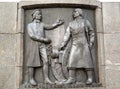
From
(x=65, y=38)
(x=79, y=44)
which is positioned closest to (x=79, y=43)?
(x=79, y=44)

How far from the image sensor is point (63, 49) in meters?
5.59

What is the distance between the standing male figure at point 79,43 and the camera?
17.9 ft

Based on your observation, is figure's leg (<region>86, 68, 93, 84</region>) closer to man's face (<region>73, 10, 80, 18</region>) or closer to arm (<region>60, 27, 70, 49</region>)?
arm (<region>60, 27, 70, 49</region>)

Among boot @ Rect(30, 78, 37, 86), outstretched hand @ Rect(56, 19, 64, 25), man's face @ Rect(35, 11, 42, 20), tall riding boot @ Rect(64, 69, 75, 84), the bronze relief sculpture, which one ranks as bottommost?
boot @ Rect(30, 78, 37, 86)

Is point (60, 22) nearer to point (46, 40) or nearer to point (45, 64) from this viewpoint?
point (46, 40)

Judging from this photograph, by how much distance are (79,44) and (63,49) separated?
0.43 meters

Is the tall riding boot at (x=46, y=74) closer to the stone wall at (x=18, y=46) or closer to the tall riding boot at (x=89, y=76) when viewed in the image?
the stone wall at (x=18, y=46)

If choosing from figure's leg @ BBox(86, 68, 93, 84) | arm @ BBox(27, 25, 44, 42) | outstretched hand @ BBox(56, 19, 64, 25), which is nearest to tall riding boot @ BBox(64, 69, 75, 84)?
figure's leg @ BBox(86, 68, 93, 84)

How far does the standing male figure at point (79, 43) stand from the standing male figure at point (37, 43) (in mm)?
409

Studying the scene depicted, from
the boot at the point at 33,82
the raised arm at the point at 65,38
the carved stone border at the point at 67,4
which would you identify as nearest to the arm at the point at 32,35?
the carved stone border at the point at 67,4

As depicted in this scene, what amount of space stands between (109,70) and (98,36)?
0.94m

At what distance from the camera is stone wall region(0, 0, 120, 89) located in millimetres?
5527

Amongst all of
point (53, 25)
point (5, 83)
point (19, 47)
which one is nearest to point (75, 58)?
point (53, 25)

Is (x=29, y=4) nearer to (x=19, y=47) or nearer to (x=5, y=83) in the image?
(x=19, y=47)
